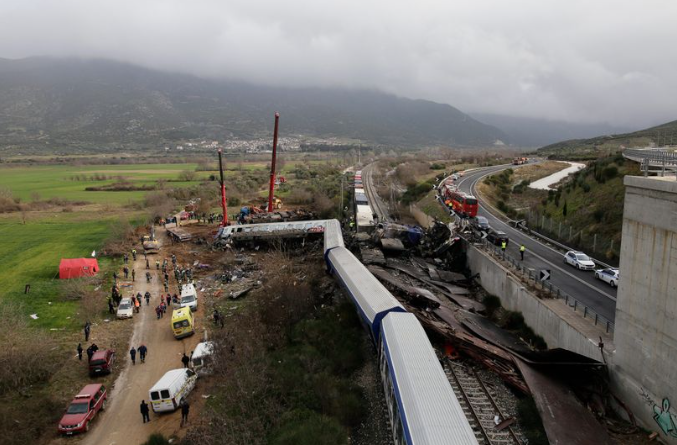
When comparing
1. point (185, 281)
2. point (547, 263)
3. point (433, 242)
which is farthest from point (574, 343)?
point (185, 281)

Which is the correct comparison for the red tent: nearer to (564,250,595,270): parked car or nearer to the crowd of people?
the crowd of people

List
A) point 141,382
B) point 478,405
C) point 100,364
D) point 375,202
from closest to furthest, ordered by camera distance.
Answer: point 478,405, point 141,382, point 100,364, point 375,202

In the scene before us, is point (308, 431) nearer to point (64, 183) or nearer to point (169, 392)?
point (169, 392)

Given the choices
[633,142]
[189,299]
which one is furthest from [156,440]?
[633,142]

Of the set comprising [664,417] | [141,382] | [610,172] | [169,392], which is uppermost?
[610,172]

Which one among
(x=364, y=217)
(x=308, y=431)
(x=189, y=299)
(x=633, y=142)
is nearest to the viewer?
(x=308, y=431)

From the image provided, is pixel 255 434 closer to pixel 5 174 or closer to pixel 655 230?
pixel 655 230

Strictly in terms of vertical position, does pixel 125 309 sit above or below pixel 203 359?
below

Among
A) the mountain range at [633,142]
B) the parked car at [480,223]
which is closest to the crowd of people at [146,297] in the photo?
the parked car at [480,223]

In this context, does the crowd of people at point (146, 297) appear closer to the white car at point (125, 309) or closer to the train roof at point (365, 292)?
the white car at point (125, 309)
